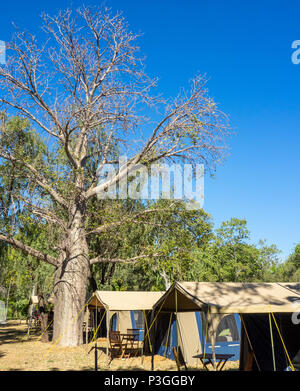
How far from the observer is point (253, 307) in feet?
25.9

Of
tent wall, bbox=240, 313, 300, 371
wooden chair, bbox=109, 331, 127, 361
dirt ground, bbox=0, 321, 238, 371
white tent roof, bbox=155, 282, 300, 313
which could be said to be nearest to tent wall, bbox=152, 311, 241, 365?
dirt ground, bbox=0, 321, 238, 371

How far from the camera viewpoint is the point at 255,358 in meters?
8.99

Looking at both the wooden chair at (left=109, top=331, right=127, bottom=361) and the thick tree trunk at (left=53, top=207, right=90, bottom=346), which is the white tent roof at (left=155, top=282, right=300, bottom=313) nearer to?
the wooden chair at (left=109, top=331, right=127, bottom=361)

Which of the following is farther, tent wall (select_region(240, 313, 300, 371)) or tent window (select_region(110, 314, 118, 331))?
tent window (select_region(110, 314, 118, 331))

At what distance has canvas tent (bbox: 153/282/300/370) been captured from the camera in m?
7.87

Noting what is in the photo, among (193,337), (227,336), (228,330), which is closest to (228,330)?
(228,330)

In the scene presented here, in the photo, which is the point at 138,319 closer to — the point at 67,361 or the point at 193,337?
the point at 193,337

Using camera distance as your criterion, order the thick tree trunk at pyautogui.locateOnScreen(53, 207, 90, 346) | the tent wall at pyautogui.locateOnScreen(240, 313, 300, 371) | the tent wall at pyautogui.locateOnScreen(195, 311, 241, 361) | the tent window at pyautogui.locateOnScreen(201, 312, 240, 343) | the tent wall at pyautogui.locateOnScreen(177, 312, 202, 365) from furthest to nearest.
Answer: the thick tree trunk at pyautogui.locateOnScreen(53, 207, 90, 346)
the tent window at pyautogui.locateOnScreen(201, 312, 240, 343)
the tent wall at pyautogui.locateOnScreen(195, 311, 241, 361)
the tent wall at pyautogui.locateOnScreen(177, 312, 202, 365)
the tent wall at pyautogui.locateOnScreen(240, 313, 300, 371)

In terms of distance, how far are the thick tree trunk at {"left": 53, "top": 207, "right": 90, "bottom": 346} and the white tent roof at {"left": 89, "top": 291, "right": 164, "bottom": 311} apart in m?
0.86

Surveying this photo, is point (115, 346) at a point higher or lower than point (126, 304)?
lower

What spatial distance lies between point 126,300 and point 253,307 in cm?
597

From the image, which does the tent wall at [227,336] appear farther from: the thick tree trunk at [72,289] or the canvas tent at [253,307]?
the thick tree trunk at [72,289]

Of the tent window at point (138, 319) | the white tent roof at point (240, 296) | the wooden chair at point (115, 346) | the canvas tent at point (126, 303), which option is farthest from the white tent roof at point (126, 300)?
the tent window at point (138, 319)
